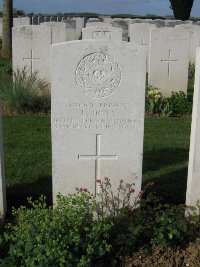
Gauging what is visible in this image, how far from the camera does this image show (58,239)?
3357 mm

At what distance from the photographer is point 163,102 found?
29.7 ft

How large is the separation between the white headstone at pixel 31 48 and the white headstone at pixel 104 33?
104cm

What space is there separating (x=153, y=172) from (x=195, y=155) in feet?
4.44

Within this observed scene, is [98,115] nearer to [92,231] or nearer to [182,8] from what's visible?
[92,231]

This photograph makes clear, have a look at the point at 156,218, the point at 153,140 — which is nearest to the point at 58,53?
the point at 156,218

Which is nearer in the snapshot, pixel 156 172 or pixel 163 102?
pixel 156 172

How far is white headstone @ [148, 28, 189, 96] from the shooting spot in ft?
30.0

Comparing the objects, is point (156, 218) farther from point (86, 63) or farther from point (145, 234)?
point (86, 63)

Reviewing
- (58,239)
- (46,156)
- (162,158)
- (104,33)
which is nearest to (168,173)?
(162,158)

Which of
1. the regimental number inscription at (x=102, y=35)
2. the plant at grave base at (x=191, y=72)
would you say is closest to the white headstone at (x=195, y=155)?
the regimental number inscription at (x=102, y=35)

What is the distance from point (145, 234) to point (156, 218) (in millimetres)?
162

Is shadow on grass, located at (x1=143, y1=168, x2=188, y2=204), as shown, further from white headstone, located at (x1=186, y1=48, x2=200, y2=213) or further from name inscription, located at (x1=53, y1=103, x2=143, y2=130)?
name inscription, located at (x1=53, y1=103, x2=143, y2=130)

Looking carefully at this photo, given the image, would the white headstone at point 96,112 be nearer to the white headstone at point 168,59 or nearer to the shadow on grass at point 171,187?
the shadow on grass at point 171,187

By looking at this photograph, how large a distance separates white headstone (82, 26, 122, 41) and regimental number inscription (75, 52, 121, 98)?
5.23 m
